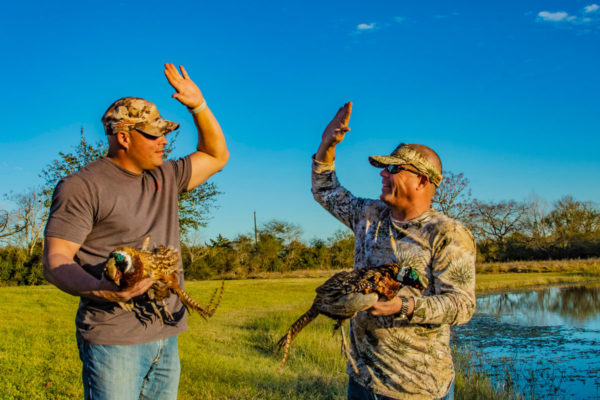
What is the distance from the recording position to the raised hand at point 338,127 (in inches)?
157

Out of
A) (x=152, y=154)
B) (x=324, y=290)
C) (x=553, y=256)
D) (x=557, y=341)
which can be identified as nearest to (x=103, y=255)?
(x=152, y=154)

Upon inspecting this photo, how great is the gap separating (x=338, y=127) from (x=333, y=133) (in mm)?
65

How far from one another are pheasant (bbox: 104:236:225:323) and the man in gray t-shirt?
8cm

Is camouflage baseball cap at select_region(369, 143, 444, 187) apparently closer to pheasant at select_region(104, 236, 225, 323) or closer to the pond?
pheasant at select_region(104, 236, 225, 323)

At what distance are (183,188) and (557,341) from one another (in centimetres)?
1610

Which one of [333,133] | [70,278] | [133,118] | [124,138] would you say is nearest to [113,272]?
[70,278]

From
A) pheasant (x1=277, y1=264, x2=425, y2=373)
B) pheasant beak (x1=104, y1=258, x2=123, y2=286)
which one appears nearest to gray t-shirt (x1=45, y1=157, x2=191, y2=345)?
pheasant beak (x1=104, y1=258, x2=123, y2=286)

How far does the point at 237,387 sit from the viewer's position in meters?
8.04

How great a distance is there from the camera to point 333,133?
402 centimetres

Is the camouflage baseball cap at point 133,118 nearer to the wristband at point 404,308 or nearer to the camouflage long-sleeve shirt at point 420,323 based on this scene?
the camouflage long-sleeve shirt at point 420,323

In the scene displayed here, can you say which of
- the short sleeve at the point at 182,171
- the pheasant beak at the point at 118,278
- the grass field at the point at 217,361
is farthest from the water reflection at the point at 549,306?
the pheasant beak at the point at 118,278

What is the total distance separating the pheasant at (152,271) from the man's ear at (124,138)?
0.68 meters

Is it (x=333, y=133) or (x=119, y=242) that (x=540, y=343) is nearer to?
(x=333, y=133)

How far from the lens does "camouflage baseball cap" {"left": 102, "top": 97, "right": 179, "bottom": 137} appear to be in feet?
11.3
